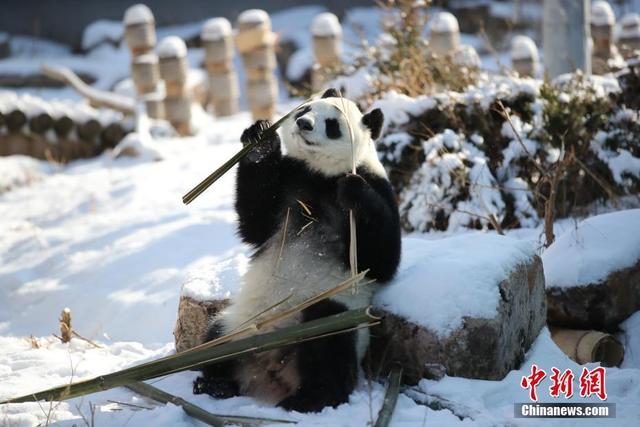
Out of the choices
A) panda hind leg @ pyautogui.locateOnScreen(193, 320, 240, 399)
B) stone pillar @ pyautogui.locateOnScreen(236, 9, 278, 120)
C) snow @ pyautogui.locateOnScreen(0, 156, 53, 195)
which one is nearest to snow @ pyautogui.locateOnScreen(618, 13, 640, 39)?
stone pillar @ pyautogui.locateOnScreen(236, 9, 278, 120)

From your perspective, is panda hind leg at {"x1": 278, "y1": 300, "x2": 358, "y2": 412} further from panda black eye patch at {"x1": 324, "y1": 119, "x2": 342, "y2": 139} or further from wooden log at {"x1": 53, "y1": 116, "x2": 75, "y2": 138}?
wooden log at {"x1": 53, "y1": 116, "x2": 75, "y2": 138}

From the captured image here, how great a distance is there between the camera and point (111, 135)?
9414mm

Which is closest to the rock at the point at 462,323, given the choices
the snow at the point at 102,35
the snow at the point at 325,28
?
the snow at the point at 325,28

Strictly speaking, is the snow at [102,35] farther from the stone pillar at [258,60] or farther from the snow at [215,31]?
the stone pillar at [258,60]

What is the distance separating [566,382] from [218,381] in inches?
51.4

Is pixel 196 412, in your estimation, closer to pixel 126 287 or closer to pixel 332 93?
pixel 332 93

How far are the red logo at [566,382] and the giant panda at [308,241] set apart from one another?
647 mm

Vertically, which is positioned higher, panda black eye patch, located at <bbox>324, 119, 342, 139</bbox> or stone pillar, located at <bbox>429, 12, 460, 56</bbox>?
panda black eye patch, located at <bbox>324, 119, 342, 139</bbox>

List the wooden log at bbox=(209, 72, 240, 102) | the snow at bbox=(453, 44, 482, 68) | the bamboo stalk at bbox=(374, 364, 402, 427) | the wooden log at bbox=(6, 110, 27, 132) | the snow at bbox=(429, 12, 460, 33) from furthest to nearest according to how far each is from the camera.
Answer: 1. the wooden log at bbox=(209, 72, 240, 102)
2. the snow at bbox=(429, 12, 460, 33)
3. the wooden log at bbox=(6, 110, 27, 132)
4. the snow at bbox=(453, 44, 482, 68)
5. the bamboo stalk at bbox=(374, 364, 402, 427)

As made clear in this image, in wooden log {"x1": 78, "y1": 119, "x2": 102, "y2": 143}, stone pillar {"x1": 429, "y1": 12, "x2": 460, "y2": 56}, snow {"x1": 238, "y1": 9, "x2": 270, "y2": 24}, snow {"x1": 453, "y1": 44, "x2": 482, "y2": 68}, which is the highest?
snow {"x1": 238, "y1": 9, "x2": 270, "y2": 24}

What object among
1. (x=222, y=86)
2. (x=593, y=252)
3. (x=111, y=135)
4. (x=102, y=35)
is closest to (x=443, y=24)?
(x=222, y=86)

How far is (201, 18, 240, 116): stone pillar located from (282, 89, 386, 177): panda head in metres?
7.53

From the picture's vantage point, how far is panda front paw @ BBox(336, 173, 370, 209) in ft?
9.58

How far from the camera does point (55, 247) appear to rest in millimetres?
5965
